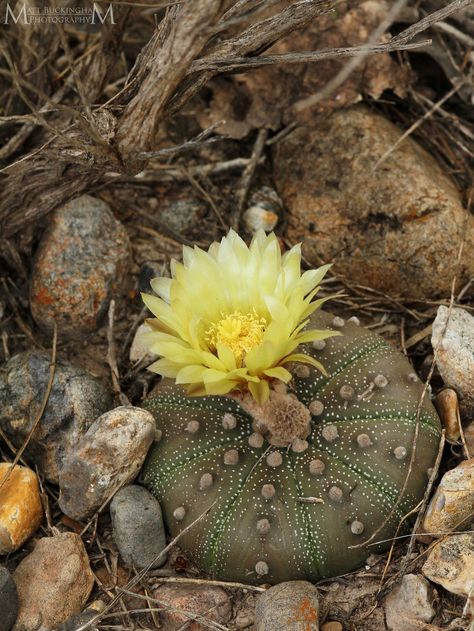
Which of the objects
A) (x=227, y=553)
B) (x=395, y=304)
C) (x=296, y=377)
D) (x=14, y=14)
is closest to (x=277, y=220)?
(x=395, y=304)

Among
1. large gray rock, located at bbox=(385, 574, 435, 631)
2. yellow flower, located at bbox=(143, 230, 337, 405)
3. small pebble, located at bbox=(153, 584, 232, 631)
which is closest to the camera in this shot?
yellow flower, located at bbox=(143, 230, 337, 405)

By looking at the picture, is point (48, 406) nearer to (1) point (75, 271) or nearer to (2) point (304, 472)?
(1) point (75, 271)

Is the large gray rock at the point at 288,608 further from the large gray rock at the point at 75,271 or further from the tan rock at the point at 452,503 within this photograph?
the large gray rock at the point at 75,271

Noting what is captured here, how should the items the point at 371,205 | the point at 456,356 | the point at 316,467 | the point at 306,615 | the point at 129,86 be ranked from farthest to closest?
the point at 371,205
the point at 456,356
the point at 129,86
the point at 316,467
the point at 306,615

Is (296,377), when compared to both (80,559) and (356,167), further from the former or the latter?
(356,167)

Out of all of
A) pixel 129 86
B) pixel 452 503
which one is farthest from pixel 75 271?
pixel 452 503

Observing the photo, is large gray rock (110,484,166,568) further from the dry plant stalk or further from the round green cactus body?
the dry plant stalk

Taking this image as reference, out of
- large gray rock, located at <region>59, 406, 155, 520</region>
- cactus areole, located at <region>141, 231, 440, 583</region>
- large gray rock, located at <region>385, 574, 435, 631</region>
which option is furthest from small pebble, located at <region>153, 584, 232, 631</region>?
large gray rock, located at <region>385, 574, 435, 631</region>
